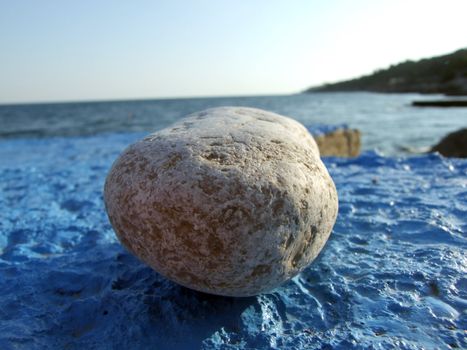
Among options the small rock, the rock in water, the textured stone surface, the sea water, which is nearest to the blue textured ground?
the sea water

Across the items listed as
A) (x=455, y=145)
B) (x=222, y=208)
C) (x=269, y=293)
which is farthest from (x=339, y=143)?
(x=222, y=208)

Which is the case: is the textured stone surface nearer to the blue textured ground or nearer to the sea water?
the sea water

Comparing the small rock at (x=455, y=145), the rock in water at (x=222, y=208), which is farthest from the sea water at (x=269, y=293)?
the small rock at (x=455, y=145)

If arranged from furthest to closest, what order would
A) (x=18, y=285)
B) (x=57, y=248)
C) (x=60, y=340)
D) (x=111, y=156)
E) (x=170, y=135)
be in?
(x=111, y=156), (x=57, y=248), (x=18, y=285), (x=170, y=135), (x=60, y=340)

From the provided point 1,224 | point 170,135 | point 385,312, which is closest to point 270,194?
point 170,135

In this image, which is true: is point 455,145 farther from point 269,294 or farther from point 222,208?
point 222,208

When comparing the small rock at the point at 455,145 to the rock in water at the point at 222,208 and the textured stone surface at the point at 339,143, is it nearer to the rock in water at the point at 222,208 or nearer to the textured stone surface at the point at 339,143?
the textured stone surface at the point at 339,143

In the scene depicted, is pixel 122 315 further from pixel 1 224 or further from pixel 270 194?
pixel 1 224
